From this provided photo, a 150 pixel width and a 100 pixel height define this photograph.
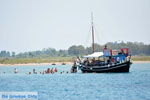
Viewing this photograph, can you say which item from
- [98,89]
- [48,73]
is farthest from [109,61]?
[98,89]

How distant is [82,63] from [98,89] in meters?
37.7

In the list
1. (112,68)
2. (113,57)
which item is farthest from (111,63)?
(113,57)

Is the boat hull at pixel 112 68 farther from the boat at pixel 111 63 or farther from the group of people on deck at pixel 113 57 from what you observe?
the group of people on deck at pixel 113 57

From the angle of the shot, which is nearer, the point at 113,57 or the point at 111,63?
the point at 111,63

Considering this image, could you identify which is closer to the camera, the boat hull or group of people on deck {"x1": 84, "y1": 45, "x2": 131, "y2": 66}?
the boat hull

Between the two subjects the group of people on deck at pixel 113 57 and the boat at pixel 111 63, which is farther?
the group of people on deck at pixel 113 57

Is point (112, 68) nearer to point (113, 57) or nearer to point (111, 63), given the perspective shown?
point (111, 63)

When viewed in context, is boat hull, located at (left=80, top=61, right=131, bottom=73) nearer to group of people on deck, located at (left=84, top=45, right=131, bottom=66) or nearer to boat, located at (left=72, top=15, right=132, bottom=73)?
boat, located at (left=72, top=15, right=132, bottom=73)

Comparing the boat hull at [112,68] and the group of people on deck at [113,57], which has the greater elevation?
the group of people on deck at [113,57]

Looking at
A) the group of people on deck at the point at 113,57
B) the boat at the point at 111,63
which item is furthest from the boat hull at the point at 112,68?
the group of people on deck at the point at 113,57

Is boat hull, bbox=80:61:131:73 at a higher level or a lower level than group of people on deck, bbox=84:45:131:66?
lower

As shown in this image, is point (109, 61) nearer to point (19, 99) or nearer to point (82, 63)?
point (82, 63)

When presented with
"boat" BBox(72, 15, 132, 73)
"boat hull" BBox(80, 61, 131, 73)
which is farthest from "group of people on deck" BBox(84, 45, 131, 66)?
"boat hull" BBox(80, 61, 131, 73)

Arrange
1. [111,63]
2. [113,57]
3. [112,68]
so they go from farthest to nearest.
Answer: [113,57] → [112,68] → [111,63]
